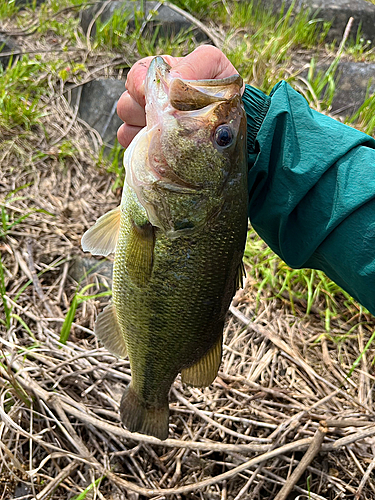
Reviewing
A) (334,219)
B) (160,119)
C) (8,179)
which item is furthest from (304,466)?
(8,179)

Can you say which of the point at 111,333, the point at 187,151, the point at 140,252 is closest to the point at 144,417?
the point at 111,333

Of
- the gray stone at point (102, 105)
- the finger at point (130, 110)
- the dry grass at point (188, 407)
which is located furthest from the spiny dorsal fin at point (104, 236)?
the gray stone at point (102, 105)

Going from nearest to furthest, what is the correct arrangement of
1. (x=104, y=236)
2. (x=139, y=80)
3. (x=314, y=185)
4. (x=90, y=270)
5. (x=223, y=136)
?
(x=223, y=136) → (x=139, y=80) → (x=314, y=185) → (x=104, y=236) → (x=90, y=270)

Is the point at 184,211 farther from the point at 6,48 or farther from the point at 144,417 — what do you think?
the point at 6,48

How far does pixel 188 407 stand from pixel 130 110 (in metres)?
1.72

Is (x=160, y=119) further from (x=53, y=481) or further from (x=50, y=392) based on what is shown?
(x=53, y=481)

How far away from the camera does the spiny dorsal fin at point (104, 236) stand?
184 cm

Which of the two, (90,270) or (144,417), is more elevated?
(144,417)

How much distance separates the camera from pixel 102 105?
4516mm

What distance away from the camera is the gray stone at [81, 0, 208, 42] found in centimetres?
539

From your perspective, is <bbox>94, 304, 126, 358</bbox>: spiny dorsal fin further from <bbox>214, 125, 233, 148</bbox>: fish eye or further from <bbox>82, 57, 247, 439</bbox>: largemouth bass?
<bbox>214, 125, 233, 148</bbox>: fish eye

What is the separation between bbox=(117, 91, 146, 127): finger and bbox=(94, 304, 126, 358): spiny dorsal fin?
0.84m

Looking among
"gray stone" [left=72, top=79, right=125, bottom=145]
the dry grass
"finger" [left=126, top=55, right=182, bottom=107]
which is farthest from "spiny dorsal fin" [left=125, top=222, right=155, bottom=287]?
"gray stone" [left=72, top=79, right=125, bottom=145]

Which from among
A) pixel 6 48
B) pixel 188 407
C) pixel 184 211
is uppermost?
pixel 184 211
